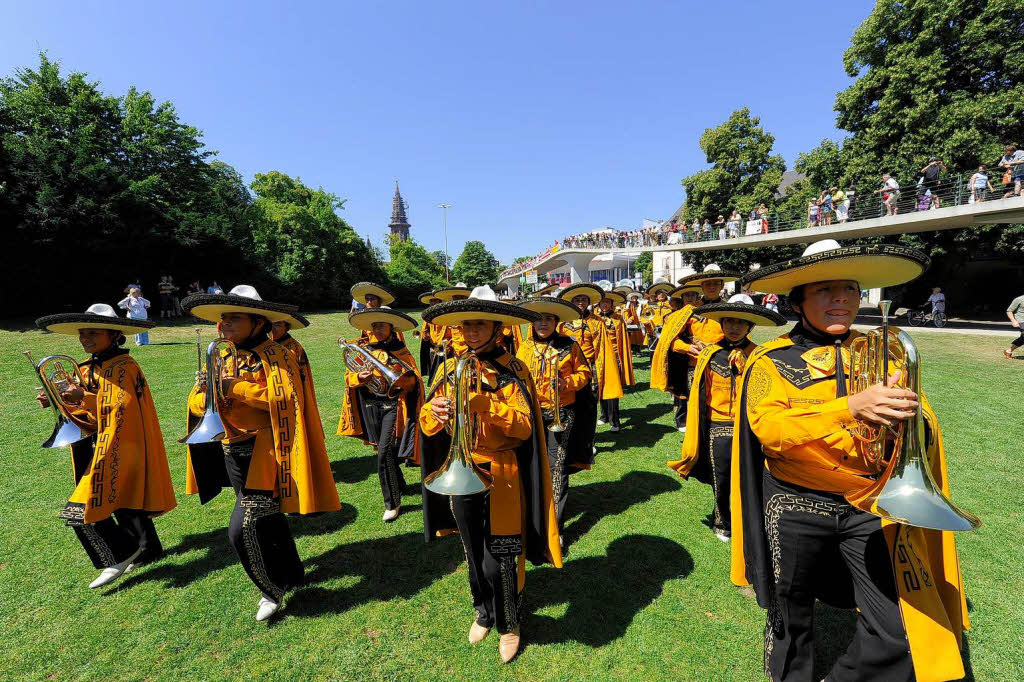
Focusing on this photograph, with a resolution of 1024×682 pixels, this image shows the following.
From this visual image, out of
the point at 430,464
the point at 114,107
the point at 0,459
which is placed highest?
the point at 114,107

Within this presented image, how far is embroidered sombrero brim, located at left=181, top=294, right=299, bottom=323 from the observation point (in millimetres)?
3408

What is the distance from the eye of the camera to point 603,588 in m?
3.98

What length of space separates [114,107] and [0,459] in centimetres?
3048

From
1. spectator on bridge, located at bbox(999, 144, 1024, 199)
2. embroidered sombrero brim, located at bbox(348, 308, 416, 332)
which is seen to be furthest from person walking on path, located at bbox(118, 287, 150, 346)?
spectator on bridge, located at bbox(999, 144, 1024, 199)

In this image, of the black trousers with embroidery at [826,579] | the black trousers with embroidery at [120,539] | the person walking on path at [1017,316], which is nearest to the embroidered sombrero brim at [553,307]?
the black trousers with embroidery at [826,579]

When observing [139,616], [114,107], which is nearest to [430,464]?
[139,616]

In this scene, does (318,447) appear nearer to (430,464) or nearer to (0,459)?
(430,464)

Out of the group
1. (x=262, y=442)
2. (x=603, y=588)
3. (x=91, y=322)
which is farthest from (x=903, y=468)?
(x=91, y=322)

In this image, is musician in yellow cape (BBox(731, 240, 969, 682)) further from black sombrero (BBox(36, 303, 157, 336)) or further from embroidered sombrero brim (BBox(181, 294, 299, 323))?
black sombrero (BBox(36, 303, 157, 336))

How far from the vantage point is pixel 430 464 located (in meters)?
3.80

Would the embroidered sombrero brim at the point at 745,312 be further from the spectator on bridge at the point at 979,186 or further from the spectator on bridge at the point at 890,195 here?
the spectator on bridge at the point at 890,195

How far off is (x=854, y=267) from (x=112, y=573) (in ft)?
20.7

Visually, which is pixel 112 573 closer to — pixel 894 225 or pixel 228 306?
pixel 228 306

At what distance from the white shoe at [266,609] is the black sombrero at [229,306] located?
232 centimetres
